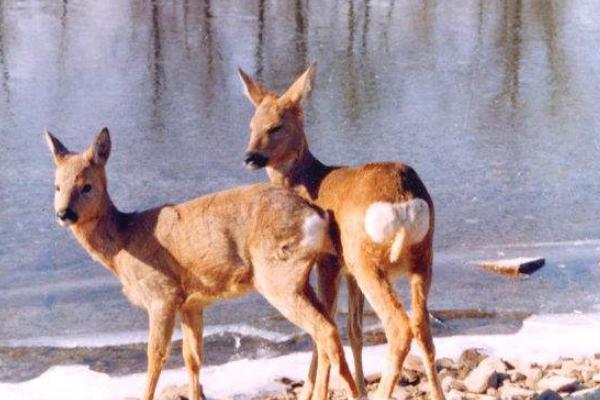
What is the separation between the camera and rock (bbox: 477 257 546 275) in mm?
9547

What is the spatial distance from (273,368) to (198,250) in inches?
53.0

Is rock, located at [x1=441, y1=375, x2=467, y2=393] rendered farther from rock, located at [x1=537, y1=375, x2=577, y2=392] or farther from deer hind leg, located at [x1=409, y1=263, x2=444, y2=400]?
deer hind leg, located at [x1=409, y1=263, x2=444, y2=400]

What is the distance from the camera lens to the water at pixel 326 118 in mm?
9266

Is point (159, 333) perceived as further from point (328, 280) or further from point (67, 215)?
point (328, 280)

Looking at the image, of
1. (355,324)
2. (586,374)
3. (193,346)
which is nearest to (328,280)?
(355,324)

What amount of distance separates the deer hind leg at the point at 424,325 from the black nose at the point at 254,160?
138cm

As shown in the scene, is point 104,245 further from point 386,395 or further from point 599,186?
point 599,186

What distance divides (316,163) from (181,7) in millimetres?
11688

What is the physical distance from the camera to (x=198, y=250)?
670cm

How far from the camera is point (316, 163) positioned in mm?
7676

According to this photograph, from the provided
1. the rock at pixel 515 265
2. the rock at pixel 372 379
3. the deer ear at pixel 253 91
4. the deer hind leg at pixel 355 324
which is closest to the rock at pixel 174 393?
the deer hind leg at pixel 355 324

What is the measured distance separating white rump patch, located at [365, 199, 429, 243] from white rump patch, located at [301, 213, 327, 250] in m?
0.23

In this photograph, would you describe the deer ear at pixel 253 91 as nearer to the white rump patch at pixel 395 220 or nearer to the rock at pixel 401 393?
the white rump patch at pixel 395 220

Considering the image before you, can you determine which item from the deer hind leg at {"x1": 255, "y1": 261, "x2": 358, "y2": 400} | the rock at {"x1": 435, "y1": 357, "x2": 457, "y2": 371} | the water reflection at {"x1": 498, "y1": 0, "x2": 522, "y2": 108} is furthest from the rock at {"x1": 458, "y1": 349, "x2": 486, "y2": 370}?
the water reflection at {"x1": 498, "y1": 0, "x2": 522, "y2": 108}
